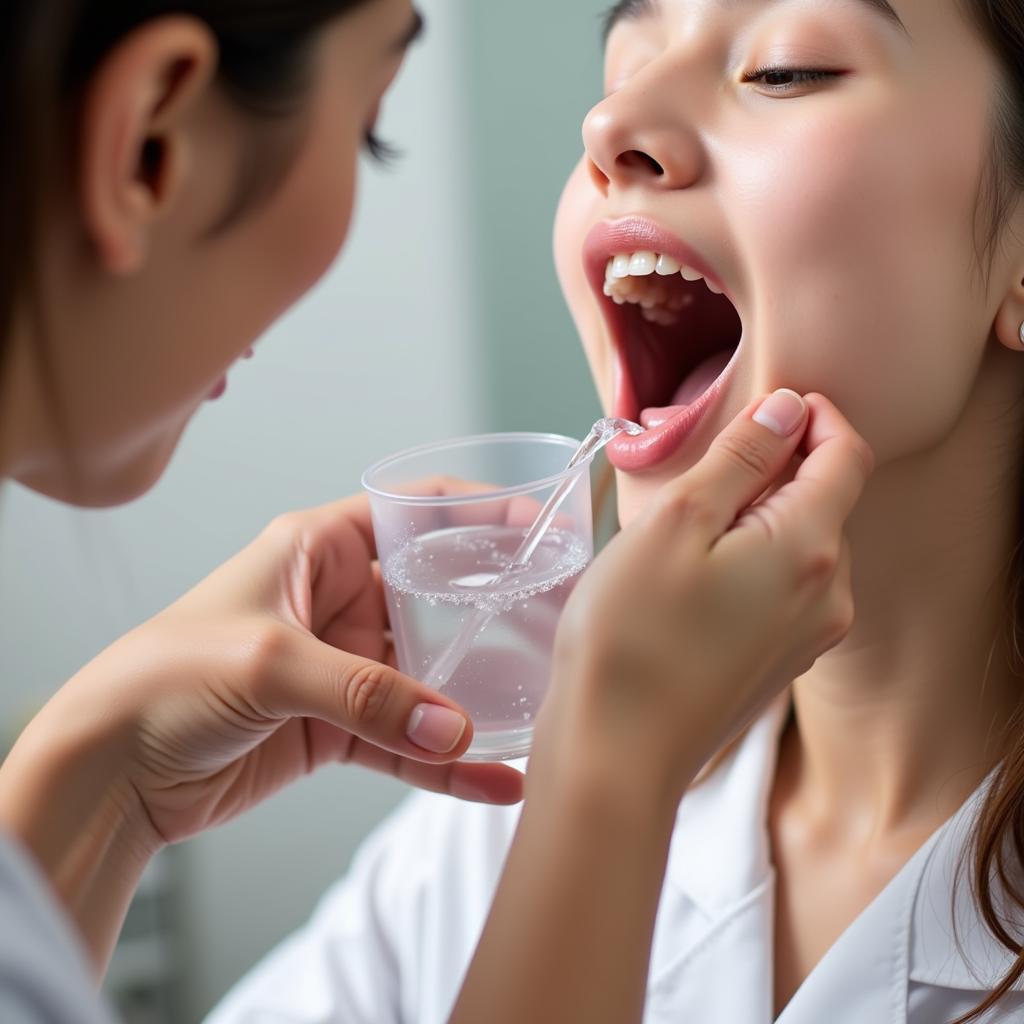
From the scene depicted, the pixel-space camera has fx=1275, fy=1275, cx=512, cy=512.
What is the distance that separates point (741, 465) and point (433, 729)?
28 centimetres

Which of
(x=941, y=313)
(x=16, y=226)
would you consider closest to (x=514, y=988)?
(x=16, y=226)

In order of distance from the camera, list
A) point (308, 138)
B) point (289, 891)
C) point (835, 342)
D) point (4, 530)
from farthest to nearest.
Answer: point (289, 891), point (4, 530), point (835, 342), point (308, 138)

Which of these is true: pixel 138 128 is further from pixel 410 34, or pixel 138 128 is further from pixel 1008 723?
pixel 1008 723

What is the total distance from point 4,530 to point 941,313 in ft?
5.05

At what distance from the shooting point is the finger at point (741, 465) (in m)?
0.80

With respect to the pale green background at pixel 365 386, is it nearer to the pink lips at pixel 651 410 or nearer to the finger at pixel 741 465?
the pink lips at pixel 651 410

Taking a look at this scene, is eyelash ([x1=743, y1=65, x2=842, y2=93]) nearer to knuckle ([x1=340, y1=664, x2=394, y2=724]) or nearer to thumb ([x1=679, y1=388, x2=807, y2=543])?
thumb ([x1=679, y1=388, x2=807, y2=543])

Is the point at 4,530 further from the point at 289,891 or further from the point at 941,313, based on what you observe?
the point at 941,313

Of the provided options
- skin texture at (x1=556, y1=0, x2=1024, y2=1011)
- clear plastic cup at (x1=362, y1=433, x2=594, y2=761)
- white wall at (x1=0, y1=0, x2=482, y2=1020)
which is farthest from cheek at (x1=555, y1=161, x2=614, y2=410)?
white wall at (x1=0, y1=0, x2=482, y2=1020)

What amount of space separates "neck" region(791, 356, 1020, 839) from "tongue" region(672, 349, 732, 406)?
0.77ft

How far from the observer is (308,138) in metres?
0.74

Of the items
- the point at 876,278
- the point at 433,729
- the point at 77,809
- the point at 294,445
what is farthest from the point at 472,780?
the point at 294,445

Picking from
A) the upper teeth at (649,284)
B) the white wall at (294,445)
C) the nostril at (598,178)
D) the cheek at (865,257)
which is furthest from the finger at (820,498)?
the white wall at (294,445)

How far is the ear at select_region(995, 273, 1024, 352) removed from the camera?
1.02 m
